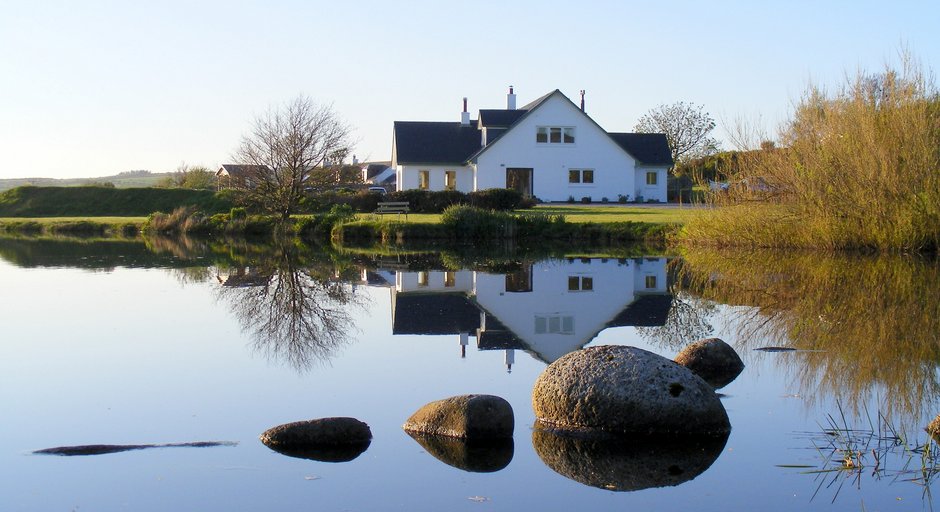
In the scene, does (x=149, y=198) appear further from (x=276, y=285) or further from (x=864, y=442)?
(x=864, y=442)

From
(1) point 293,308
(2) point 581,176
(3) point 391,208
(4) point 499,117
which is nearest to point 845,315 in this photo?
(1) point 293,308

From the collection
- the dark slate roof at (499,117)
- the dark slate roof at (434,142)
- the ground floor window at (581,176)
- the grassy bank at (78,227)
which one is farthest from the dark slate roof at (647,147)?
the grassy bank at (78,227)

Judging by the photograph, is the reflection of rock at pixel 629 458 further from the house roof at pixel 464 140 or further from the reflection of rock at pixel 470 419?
the house roof at pixel 464 140

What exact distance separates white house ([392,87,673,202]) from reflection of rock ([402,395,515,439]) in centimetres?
4123

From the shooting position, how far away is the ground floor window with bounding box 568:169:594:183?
51.1m

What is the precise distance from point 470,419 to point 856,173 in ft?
65.8

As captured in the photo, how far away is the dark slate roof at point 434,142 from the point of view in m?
52.3

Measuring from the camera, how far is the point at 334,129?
42938 millimetres

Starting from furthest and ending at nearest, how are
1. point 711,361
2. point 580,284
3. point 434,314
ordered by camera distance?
point 580,284 → point 434,314 → point 711,361

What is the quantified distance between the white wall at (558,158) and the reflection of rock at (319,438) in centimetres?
4193

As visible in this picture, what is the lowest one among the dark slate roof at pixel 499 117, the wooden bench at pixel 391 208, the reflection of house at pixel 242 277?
the reflection of house at pixel 242 277

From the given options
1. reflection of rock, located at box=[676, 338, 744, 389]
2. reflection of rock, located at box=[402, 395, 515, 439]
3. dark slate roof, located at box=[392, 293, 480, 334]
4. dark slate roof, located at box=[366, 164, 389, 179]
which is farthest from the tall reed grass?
dark slate roof, located at box=[366, 164, 389, 179]

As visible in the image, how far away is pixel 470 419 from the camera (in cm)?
852

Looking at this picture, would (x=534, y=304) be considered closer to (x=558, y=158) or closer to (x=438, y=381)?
(x=438, y=381)
